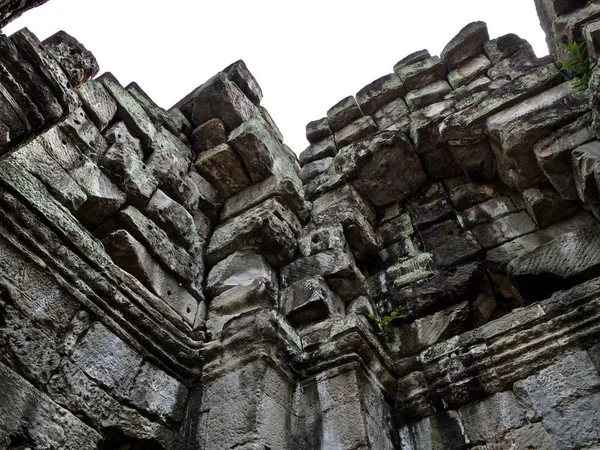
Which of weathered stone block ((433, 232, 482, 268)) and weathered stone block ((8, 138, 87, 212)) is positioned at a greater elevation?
weathered stone block ((433, 232, 482, 268))

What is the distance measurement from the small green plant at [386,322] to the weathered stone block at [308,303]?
1.00 ft

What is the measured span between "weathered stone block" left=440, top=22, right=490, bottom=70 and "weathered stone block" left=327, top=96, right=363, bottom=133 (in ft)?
3.93

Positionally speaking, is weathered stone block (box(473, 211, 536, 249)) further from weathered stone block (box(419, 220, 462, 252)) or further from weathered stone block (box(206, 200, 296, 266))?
weathered stone block (box(206, 200, 296, 266))

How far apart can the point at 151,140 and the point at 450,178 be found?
9.33 feet

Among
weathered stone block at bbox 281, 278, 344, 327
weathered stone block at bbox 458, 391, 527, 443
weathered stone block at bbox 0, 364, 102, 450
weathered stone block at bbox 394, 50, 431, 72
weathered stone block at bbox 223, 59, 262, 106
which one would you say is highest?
weathered stone block at bbox 394, 50, 431, 72

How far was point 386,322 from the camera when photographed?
12.5 ft

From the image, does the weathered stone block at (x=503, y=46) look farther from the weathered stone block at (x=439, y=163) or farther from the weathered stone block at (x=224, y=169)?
the weathered stone block at (x=224, y=169)

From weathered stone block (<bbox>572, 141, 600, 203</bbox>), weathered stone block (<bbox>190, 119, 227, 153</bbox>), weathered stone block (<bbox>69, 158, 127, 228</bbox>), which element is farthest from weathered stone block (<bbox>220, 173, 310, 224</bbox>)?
weathered stone block (<bbox>572, 141, 600, 203</bbox>)

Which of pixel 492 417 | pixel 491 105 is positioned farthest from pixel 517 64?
pixel 492 417

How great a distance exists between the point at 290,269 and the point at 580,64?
2.87 meters

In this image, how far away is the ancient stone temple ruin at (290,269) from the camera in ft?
8.29

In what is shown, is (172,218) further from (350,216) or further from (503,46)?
(503,46)

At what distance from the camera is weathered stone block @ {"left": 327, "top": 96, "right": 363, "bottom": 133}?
241 inches

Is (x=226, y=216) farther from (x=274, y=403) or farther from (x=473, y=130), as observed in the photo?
(x=473, y=130)
